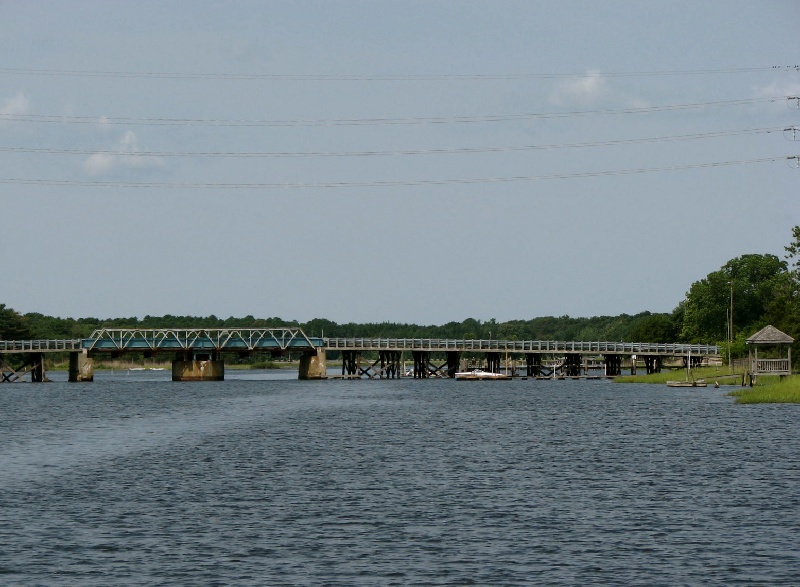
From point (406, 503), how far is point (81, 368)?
155211 mm

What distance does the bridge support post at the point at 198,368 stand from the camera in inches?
7574

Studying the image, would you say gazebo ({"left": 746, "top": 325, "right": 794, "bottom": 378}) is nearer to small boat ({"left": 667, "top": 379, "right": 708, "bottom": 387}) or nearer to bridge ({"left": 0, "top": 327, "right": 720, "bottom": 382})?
→ small boat ({"left": 667, "top": 379, "right": 708, "bottom": 387})

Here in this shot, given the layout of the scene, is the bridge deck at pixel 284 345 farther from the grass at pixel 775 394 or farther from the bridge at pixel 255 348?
the grass at pixel 775 394

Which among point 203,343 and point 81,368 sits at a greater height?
→ point 203,343

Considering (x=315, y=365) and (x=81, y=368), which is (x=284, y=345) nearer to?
(x=315, y=365)

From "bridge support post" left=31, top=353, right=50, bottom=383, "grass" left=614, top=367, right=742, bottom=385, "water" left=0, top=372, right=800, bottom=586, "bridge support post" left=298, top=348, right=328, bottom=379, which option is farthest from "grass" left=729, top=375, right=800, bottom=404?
"bridge support post" left=31, top=353, right=50, bottom=383

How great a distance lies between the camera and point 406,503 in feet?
133

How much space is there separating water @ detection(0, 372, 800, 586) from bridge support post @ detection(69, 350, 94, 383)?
106211 millimetres

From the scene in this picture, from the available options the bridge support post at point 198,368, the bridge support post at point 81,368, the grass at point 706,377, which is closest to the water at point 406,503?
the grass at point 706,377

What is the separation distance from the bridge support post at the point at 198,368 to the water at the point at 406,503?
10945cm

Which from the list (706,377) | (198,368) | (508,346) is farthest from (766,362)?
(198,368)

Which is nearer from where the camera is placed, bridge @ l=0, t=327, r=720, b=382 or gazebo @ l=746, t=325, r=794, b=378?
gazebo @ l=746, t=325, r=794, b=378

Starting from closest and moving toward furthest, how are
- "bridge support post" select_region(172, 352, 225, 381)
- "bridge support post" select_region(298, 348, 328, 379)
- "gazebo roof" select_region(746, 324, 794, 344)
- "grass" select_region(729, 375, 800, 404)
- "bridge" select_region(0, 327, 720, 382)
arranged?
"grass" select_region(729, 375, 800, 404) < "gazebo roof" select_region(746, 324, 794, 344) < "bridge" select_region(0, 327, 720, 382) < "bridge support post" select_region(298, 348, 328, 379) < "bridge support post" select_region(172, 352, 225, 381)

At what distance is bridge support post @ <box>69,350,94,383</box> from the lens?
187 m
